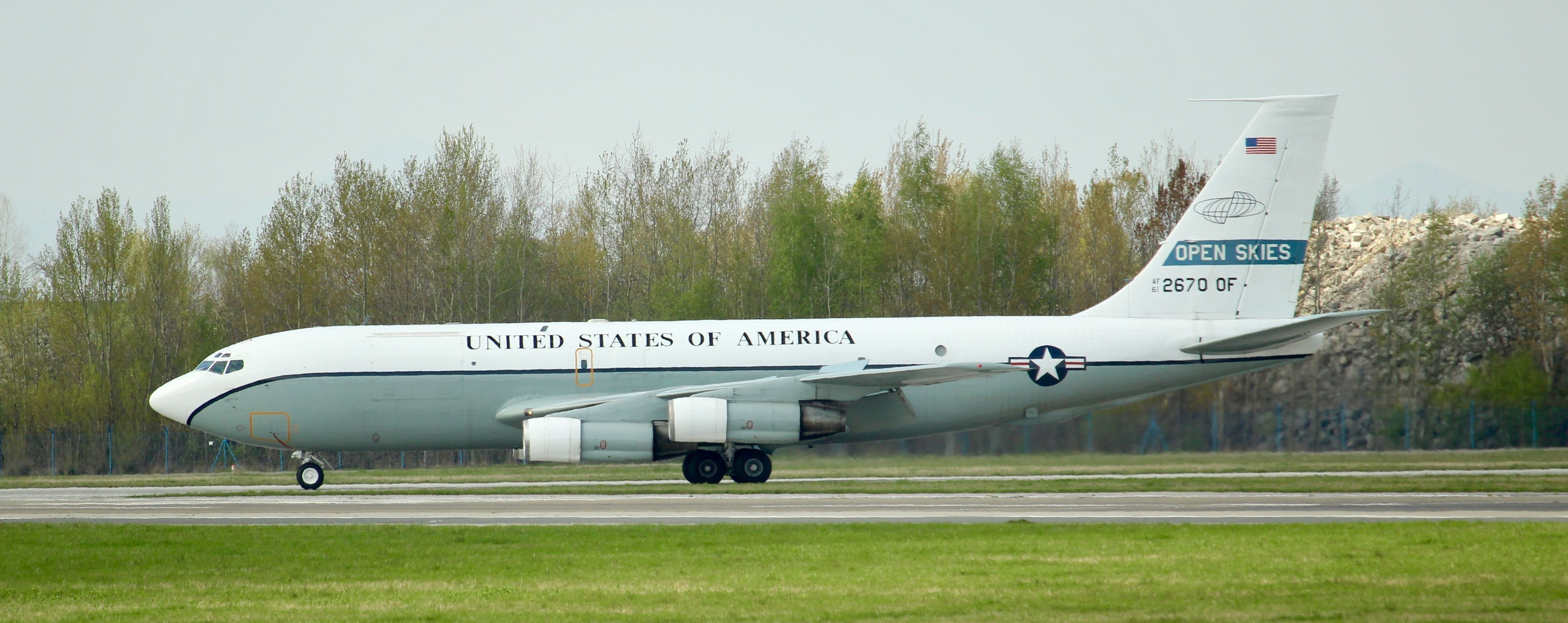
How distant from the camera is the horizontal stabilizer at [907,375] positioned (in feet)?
79.9

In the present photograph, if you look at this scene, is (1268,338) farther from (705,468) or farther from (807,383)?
(705,468)

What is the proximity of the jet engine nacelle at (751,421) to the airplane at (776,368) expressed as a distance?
0.16 ft

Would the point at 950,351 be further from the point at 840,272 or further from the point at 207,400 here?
the point at 840,272

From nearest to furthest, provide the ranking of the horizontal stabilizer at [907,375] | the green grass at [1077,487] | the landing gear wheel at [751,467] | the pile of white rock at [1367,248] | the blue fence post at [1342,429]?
1. the green grass at [1077,487]
2. the horizontal stabilizer at [907,375]
3. the landing gear wheel at [751,467]
4. the blue fence post at [1342,429]
5. the pile of white rock at [1367,248]

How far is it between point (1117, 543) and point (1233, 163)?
50.5 ft

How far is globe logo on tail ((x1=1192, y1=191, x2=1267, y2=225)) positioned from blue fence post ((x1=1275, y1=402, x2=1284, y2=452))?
712 centimetres

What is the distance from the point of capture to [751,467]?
25359 millimetres

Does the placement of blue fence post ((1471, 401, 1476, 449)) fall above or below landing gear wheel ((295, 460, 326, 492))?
above

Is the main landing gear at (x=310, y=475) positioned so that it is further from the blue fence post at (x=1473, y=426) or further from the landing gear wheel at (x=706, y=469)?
the blue fence post at (x=1473, y=426)

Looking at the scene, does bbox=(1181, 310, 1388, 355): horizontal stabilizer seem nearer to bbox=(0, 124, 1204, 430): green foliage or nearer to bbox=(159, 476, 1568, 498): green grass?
bbox=(159, 476, 1568, 498): green grass

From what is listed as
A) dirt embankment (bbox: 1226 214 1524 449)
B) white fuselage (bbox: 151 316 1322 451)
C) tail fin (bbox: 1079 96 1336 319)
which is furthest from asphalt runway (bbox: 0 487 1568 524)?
dirt embankment (bbox: 1226 214 1524 449)

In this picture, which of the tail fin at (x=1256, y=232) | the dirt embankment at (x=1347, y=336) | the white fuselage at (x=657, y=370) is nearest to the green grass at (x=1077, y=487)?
the white fuselage at (x=657, y=370)

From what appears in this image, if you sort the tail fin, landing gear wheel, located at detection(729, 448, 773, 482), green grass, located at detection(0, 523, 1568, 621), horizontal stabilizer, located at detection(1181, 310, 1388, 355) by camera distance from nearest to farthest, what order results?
green grass, located at detection(0, 523, 1568, 621)
horizontal stabilizer, located at detection(1181, 310, 1388, 355)
landing gear wheel, located at detection(729, 448, 773, 482)
the tail fin

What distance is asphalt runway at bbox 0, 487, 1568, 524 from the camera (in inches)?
683
